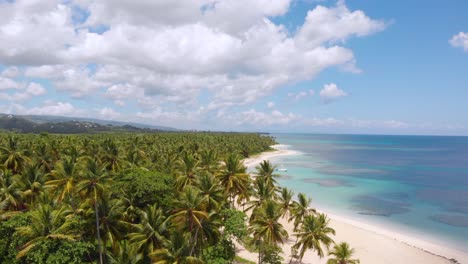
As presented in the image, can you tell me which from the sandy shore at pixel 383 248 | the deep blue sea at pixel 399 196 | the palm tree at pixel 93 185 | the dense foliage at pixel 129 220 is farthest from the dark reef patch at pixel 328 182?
the palm tree at pixel 93 185

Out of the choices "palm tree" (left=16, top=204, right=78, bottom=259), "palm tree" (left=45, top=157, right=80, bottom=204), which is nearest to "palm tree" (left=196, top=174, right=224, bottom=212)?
"palm tree" (left=16, top=204, right=78, bottom=259)

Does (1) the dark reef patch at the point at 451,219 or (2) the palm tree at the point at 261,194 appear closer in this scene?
(2) the palm tree at the point at 261,194

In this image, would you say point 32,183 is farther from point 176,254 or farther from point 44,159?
point 176,254

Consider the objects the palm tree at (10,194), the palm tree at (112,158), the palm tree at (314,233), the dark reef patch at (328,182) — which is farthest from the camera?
the dark reef patch at (328,182)

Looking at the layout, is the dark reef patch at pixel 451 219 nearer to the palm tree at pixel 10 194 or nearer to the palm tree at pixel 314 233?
the palm tree at pixel 314 233

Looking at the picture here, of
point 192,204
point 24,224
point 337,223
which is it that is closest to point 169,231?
point 192,204

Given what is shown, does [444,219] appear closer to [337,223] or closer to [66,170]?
[337,223]

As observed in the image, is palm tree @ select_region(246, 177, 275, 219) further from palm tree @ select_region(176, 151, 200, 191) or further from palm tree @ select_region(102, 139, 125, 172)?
palm tree @ select_region(102, 139, 125, 172)
